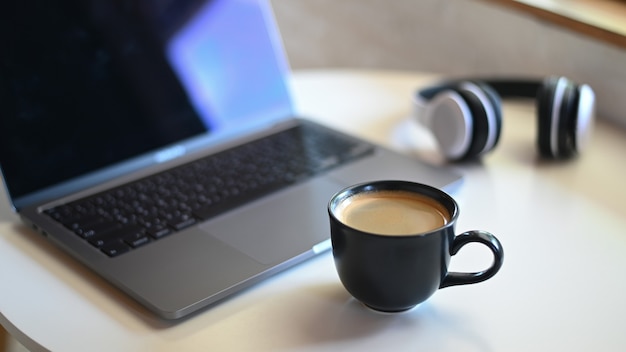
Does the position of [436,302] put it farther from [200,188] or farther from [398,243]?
[200,188]

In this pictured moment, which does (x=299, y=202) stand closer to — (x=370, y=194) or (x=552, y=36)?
(x=370, y=194)

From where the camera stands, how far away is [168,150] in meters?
0.87

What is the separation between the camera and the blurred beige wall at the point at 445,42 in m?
1.01

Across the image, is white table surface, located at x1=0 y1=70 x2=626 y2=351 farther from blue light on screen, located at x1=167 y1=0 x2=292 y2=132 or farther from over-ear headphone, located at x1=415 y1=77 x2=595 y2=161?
blue light on screen, located at x1=167 y1=0 x2=292 y2=132

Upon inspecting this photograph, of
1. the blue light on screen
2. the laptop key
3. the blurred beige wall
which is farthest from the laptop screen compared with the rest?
the blurred beige wall

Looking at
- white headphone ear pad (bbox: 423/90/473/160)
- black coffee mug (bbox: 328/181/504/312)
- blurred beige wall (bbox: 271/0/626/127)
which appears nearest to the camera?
black coffee mug (bbox: 328/181/504/312)

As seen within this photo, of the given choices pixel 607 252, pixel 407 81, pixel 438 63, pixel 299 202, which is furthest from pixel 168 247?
pixel 438 63

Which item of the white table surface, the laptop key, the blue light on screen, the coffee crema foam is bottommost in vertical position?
the white table surface

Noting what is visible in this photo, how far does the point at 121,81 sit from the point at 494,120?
44 centimetres

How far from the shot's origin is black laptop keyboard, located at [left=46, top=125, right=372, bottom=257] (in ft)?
2.34

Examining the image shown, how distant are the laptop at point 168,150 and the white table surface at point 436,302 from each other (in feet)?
0.07

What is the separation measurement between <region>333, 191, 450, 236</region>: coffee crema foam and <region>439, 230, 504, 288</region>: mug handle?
23 millimetres

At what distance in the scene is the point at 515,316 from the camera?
61cm

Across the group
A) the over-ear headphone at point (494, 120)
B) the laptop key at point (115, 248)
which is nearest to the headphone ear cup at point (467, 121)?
the over-ear headphone at point (494, 120)
